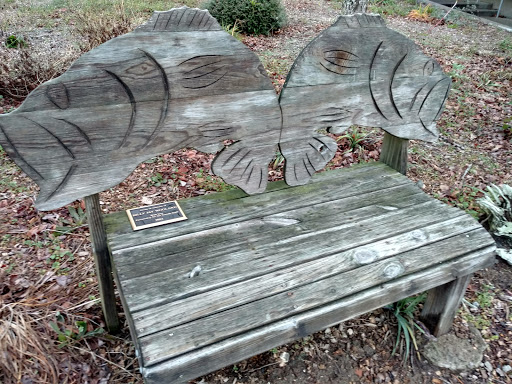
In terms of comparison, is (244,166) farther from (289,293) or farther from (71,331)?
(71,331)

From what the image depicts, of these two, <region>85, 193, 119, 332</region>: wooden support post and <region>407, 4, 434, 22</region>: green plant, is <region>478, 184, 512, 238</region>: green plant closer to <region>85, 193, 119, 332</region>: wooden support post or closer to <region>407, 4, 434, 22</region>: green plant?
<region>85, 193, 119, 332</region>: wooden support post

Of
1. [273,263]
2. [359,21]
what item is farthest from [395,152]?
[273,263]

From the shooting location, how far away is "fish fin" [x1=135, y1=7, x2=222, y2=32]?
1609 mm

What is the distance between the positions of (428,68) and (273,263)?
1495mm

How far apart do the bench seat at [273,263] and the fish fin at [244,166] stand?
13 cm

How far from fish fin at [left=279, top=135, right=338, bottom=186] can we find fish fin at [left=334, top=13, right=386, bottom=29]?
1.89 feet

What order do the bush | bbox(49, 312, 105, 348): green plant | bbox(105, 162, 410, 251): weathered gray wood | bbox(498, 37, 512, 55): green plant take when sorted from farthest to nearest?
the bush → bbox(498, 37, 512, 55): green plant → bbox(49, 312, 105, 348): green plant → bbox(105, 162, 410, 251): weathered gray wood

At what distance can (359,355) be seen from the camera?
2242mm

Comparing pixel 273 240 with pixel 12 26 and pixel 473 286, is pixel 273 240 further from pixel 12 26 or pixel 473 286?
pixel 12 26

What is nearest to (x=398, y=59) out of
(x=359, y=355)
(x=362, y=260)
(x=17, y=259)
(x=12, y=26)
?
(x=362, y=260)

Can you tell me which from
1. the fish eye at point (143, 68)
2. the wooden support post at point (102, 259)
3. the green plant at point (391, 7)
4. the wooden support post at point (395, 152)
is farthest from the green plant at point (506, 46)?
the wooden support post at point (102, 259)

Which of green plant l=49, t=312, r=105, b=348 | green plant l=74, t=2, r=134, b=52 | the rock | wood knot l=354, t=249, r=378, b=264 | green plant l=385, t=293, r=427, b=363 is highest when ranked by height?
green plant l=74, t=2, r=134, b=52

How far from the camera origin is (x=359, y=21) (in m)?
2.05

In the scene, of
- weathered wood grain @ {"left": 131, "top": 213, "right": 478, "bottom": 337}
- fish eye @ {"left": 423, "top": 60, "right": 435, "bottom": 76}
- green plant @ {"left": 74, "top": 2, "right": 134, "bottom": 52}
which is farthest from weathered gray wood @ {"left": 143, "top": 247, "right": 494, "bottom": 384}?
green plant @ {"left": 74, "top": 2, "right": 134, "bottom": 52}
